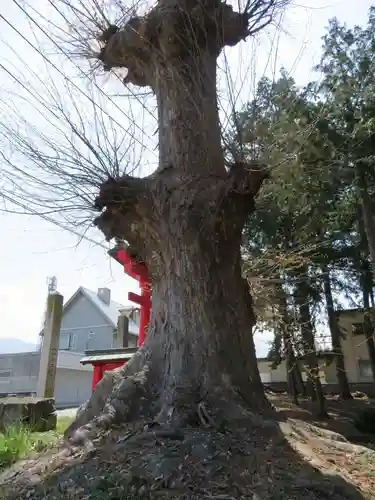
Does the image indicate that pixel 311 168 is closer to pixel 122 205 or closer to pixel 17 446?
pixel 122 205

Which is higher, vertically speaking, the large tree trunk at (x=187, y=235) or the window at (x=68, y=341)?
the window at (x=68, y=341)

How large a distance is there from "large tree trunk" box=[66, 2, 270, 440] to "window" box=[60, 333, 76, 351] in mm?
24041

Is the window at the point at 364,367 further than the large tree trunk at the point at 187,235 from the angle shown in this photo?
Yes

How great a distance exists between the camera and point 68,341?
89.8ft

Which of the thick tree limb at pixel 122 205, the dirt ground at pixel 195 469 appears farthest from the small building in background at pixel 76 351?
the dirt ground at pixel 195 469

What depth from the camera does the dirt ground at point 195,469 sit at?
241 centimetres

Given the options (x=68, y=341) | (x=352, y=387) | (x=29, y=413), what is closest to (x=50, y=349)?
(x=29, y=413)

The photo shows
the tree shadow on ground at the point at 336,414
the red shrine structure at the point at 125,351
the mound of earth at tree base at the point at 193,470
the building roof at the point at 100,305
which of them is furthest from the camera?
the building roof at the point at 100,305

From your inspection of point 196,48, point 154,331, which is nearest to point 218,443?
point 154,331

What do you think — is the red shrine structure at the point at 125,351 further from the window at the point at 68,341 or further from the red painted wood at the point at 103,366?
the window at the point at 68,341

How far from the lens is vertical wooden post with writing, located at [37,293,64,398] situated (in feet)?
24.0

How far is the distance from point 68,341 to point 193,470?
2630 cm

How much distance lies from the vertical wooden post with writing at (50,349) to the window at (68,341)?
20.3m

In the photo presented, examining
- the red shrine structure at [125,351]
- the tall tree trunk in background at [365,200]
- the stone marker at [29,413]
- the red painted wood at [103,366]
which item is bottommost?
the stone marker at [29,413]
